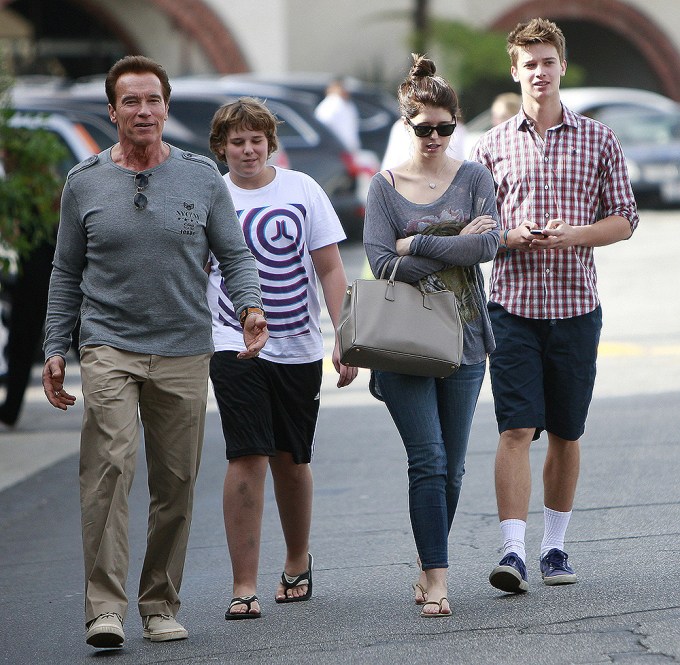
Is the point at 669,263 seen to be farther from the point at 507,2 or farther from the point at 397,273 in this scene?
the point at 507,2

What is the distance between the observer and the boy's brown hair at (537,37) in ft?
19.1

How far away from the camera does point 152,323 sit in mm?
5289

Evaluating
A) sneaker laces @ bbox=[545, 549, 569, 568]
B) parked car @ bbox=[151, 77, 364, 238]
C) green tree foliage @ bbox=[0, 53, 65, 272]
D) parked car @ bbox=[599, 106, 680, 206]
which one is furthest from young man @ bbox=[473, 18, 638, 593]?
parked car @ bbox=[599, 106, 680, 206]

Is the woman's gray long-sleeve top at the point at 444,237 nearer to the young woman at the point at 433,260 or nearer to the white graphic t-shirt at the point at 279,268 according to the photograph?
the young woman at the point at 433,260

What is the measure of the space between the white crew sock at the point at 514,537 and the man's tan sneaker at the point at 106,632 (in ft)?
4.81

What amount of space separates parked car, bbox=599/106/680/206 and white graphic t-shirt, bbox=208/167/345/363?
56.7ft

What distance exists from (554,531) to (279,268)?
1462mm

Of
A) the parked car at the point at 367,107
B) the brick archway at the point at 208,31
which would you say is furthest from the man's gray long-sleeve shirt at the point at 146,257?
the brick archway at the point at 208,31

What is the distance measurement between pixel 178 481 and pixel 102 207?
985 mm

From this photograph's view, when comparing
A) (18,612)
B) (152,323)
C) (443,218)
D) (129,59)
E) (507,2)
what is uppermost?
(507,2)

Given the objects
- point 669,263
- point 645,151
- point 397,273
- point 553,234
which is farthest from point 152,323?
point 645,151

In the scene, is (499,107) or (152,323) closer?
(152,323)

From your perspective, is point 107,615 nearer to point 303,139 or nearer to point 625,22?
point 303,139

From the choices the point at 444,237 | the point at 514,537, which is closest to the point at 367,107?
the point at 514,537
